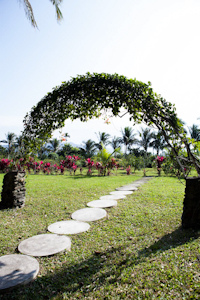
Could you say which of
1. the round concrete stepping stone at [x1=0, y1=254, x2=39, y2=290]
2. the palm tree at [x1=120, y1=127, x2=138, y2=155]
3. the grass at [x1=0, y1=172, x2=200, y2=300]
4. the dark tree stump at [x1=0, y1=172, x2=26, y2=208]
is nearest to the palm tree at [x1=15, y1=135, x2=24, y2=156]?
the dark tree stump at [x1=0, y1=172, x2=26, y2=208]

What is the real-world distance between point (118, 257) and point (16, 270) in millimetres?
1180

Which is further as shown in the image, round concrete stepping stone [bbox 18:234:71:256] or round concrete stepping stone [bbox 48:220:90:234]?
round concrete stepping stone [bbox 48:220:90:234]

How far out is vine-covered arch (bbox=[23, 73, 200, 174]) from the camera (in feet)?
9.27

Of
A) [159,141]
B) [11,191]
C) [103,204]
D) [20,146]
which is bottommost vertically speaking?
[103,204]

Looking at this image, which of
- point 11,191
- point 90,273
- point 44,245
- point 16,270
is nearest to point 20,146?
point 11,191

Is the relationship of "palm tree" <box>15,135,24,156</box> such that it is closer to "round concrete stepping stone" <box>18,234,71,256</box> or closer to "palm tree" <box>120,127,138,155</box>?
"round concrete stepping stone" <box>18,234,71,256</box>

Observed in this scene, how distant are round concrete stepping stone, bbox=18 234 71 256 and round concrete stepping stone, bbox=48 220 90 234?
196 millimetres

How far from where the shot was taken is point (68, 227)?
3238mm

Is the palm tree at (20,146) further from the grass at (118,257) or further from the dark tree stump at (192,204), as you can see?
the dark tree stump at (192,204)

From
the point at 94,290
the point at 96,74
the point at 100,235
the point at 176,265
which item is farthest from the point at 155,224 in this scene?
the point at 96,74

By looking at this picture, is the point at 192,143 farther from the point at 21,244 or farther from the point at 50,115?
the point at 21,244

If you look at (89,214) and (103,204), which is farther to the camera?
(103,204)

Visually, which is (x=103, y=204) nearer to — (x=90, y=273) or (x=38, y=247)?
(x=38, y=247)

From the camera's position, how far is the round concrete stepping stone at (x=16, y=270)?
6.13ft
